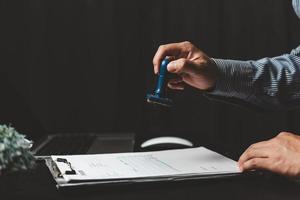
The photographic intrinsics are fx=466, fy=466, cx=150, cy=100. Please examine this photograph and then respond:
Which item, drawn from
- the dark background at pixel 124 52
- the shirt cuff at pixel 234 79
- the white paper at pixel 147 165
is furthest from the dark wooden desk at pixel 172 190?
the dark background at pixel 124 52

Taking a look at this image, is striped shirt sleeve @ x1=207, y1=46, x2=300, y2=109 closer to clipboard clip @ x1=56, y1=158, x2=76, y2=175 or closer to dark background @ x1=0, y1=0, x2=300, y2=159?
clipboard clip @ x1=56, y1=158, x2=76, y2=175

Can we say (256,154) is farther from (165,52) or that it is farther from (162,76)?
(165,52)

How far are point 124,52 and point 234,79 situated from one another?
94 cm

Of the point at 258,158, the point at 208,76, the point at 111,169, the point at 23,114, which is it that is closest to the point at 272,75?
the point at 208,76

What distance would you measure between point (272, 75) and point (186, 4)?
92 cm

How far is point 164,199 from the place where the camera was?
0.68 metres

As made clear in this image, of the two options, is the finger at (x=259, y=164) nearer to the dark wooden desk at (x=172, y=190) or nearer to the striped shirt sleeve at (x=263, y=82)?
the dark wooden desk at (x=172, y=190)

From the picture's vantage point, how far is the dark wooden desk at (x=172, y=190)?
683 millimetres

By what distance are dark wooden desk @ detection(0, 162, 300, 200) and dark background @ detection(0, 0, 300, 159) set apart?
1.17 metres

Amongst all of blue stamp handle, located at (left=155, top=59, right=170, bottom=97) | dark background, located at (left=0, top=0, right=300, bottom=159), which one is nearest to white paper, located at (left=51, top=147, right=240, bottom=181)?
blue stamp handle, located at (left=155, top=59, right=170, bottom=97)

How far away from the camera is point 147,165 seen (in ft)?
2.78

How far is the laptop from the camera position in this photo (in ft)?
3.67

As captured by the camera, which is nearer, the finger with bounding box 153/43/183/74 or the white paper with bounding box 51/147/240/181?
the white paper with bounding box 51/147/240/181

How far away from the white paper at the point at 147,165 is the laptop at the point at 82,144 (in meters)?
0.18
